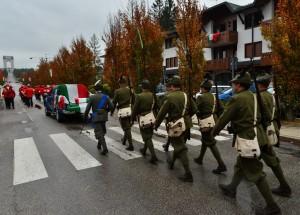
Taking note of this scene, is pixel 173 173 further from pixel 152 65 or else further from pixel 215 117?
pixel 152 65

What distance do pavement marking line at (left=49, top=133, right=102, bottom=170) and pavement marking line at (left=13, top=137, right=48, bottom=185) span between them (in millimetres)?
678

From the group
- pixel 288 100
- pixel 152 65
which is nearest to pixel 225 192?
pixel 288 100

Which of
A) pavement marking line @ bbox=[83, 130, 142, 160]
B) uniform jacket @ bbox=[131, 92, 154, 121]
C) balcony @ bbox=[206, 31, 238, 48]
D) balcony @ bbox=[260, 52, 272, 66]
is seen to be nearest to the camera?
uniform jacket @ bbox=[131, 92, 154, 121]

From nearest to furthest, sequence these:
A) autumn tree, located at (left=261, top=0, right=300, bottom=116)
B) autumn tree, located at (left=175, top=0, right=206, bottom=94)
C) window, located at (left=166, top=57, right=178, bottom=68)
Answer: autumn tree, located at (left=261, top=0, right=300, bottom=116) → autumn tree, located at (left=175, top=0, right=206, bottom=94) → window, located at (left=166, top=57, right=178, bottom=68)

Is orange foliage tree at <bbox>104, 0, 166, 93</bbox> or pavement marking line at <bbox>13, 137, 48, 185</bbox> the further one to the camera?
orange foliage tree at <bbox>104, 0, 166, 93</bbox>

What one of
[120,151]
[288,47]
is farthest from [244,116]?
[288,47]

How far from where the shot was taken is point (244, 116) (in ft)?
12.4

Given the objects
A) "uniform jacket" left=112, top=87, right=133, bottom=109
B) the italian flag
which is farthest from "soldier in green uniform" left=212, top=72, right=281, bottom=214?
the italian flag

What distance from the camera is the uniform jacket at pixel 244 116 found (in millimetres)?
3764

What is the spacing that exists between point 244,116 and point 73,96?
34.6ft

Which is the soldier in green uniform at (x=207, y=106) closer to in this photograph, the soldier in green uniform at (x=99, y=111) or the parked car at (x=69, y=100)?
the soldier in green uniform at (x=99, y=111)

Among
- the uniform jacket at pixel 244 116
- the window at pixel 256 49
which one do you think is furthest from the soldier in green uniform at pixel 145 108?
the window at pixel 256 49

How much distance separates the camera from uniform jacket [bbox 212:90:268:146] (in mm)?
3764

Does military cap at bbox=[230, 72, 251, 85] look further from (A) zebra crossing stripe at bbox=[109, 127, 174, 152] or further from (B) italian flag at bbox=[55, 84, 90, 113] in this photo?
(B) italian flag at bbox=[55, 84, 90, 113]
